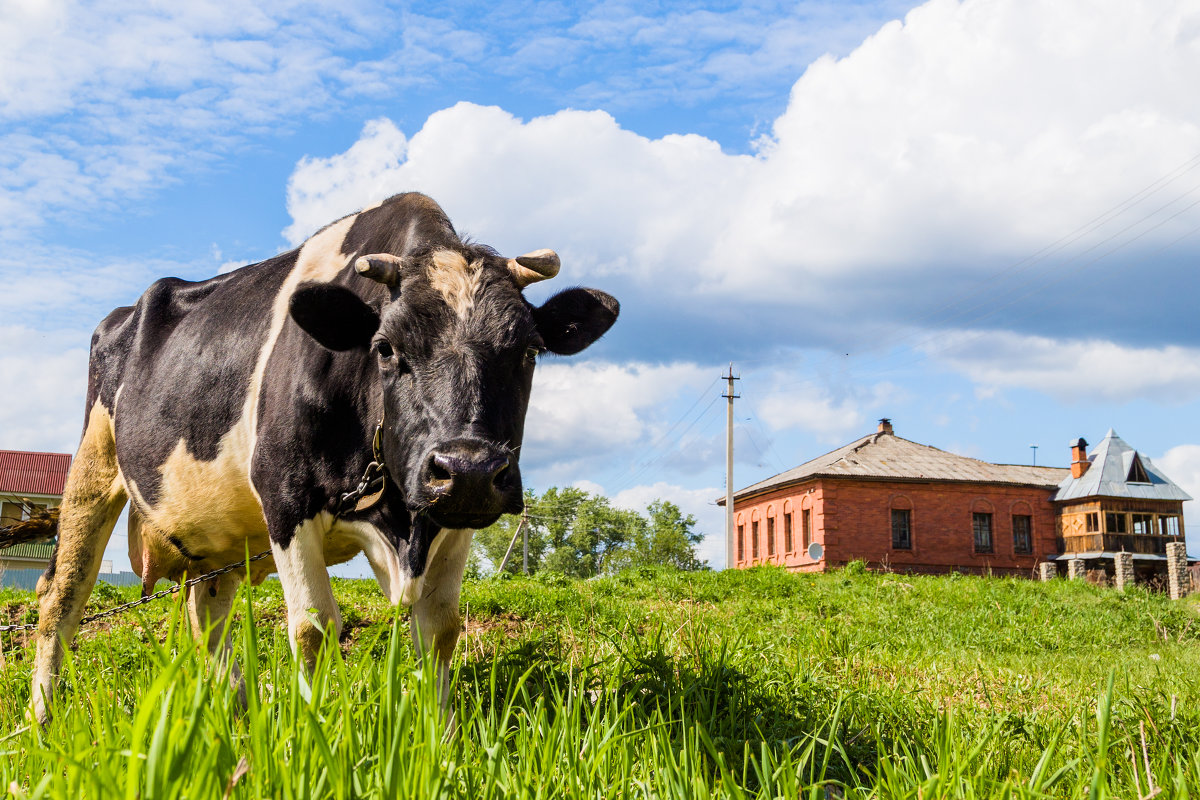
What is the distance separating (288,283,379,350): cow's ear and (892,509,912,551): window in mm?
41330

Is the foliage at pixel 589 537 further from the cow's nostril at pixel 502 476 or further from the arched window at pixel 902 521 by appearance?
the cow's nostril at pixel 502 476

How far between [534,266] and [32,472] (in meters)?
45.2

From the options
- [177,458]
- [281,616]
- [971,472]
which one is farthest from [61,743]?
[971,472]

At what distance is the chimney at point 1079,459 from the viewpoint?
47.6 meters

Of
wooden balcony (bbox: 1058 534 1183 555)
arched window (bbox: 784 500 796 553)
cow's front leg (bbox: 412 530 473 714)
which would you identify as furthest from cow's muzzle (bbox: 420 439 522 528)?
wooden balcony (bbox: 1058 534 1183 555)

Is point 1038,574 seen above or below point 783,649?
above

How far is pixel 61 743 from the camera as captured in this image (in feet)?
9.00

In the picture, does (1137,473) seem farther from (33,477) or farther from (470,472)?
(470,472)

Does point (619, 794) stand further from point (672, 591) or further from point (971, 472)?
point (971, 472)

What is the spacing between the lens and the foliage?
250ft

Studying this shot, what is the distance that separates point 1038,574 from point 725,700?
1739 inches

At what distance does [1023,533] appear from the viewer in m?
45.9

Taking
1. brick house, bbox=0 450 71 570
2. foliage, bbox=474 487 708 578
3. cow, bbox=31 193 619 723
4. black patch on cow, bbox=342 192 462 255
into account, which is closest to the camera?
cow, bbox=31 193 619 723

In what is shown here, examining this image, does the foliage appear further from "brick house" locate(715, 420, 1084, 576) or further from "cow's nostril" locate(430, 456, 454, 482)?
"cow's nostril" locate(430, 456, 454, 482)
